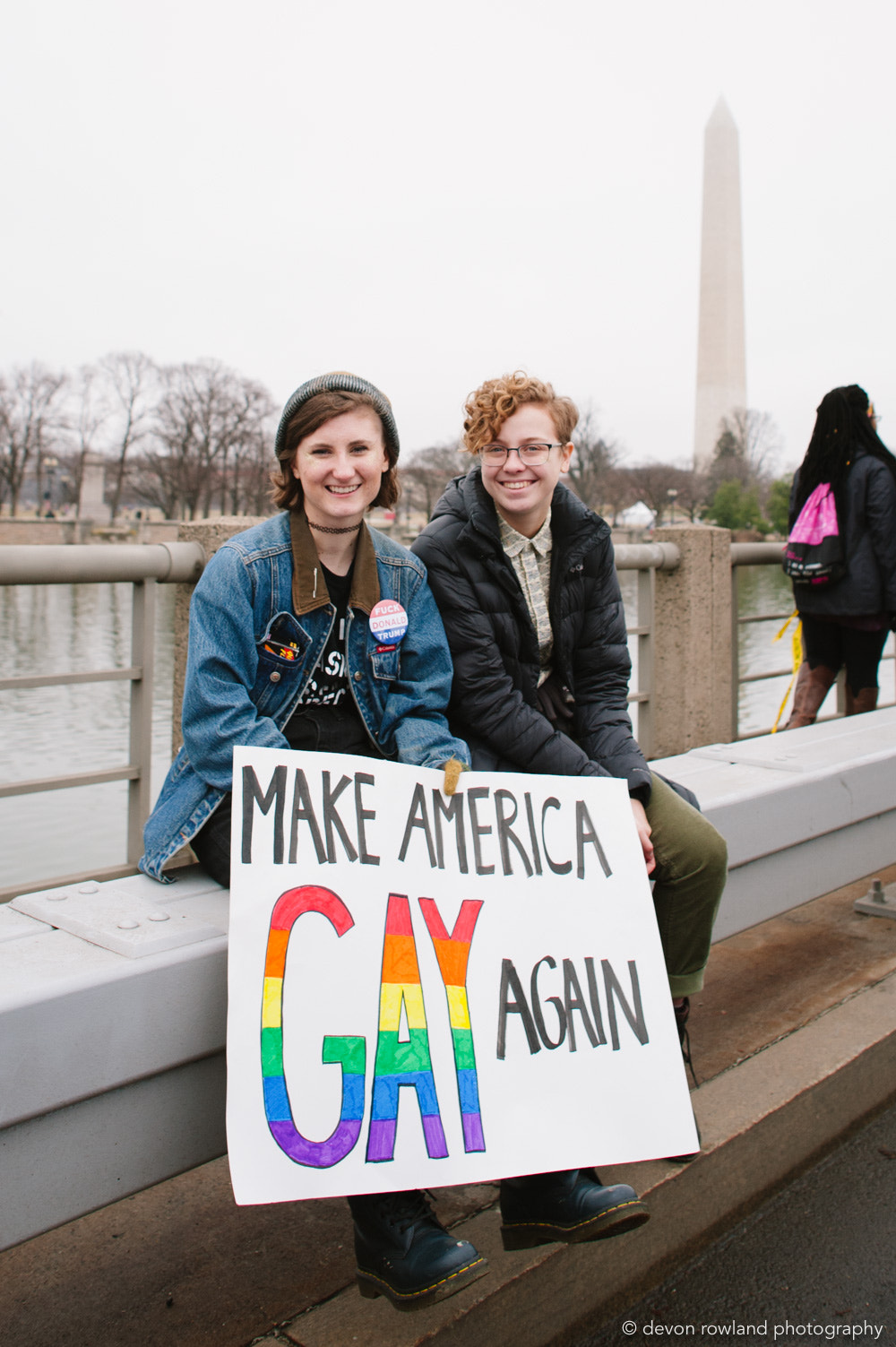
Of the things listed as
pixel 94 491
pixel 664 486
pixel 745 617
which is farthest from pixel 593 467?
pixel 745 617

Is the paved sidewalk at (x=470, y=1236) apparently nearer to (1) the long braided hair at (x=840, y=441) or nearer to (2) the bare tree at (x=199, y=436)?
(1) the long braided hair at (x=840, y=441)

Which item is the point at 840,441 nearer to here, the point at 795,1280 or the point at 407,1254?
the point at 795,1280

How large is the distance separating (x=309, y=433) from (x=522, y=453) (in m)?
0.52

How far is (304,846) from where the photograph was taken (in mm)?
2035

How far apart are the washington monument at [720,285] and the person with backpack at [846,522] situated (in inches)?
2440

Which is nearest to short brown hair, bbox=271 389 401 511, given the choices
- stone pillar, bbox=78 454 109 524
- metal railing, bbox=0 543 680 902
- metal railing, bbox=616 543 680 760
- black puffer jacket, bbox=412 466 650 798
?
black puffer jacket, bbox=412 466 650 798

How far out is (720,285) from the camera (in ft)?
212

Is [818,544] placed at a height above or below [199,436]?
below

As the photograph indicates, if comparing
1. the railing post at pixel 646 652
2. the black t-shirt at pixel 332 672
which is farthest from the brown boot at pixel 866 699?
the black t-shirt at pixel 332 672

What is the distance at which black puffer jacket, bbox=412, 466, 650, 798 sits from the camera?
9.03 feet

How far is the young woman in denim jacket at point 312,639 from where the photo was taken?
7.56ft

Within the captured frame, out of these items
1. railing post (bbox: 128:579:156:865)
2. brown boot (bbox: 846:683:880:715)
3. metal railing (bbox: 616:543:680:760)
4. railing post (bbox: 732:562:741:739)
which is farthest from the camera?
railing post (bbox: 732:562:741:739)

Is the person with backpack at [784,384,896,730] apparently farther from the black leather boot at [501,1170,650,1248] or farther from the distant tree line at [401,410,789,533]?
the distant tree line at [401,410,789,533]

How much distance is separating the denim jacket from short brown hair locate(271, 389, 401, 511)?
85 millimetres
